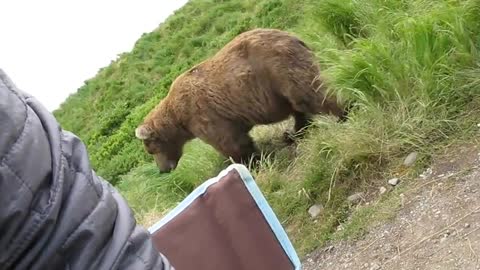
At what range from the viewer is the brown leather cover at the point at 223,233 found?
290cm

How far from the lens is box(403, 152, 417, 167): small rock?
217 inches

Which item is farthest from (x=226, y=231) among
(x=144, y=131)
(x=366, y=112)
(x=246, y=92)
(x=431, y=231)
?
(x=144, y=131)

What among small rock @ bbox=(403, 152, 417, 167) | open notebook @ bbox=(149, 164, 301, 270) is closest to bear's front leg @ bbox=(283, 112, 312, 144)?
small rock @ bbox=(403, 152, 417, 167)

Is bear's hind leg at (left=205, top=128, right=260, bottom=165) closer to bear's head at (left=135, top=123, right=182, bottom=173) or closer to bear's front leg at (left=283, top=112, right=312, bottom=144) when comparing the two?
bear's front leg at (left=283, top=112, right=312, bottom=144)

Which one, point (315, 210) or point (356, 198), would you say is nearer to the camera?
point (356, 198)

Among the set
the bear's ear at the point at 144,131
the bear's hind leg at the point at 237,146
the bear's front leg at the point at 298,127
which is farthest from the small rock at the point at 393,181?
the bear's ear at the point at 144,131

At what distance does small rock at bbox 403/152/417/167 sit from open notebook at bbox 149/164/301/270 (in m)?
2.74

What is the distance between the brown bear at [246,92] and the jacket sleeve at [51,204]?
5.70 meters

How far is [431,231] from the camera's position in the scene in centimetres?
482

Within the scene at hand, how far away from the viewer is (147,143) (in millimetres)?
9695

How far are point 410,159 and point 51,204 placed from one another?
429 cm

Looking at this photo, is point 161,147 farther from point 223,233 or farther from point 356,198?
point 223,233

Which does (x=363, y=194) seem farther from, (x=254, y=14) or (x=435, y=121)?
(x=254, y=14)

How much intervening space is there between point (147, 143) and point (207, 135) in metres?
1.39
